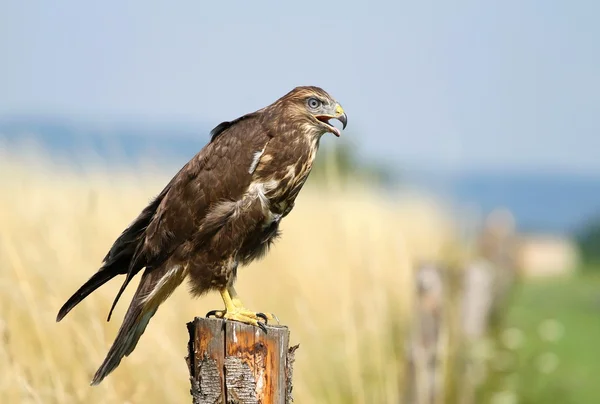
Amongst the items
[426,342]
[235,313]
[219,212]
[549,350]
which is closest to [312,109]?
[219,212]

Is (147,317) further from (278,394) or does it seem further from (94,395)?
(278,394)

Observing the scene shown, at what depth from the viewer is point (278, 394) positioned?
3.43 metres

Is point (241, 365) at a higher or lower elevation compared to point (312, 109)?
lower

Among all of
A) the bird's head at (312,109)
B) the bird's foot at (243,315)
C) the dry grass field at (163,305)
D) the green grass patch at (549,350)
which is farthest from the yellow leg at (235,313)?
the green grass patch at (549,350)

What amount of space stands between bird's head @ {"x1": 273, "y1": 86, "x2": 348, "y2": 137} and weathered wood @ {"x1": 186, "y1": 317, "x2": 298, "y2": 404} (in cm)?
102

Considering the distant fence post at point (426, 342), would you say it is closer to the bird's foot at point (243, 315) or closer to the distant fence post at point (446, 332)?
the distant fence post at point (446, 332)

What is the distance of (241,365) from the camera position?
342 centimetres

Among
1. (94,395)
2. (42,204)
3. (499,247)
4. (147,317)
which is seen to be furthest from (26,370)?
(499,247)

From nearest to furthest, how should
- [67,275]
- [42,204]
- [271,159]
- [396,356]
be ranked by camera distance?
[271,159] → [67,275] → [42,204] → [396,356]

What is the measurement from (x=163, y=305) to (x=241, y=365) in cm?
222

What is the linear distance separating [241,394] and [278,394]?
0.13 m

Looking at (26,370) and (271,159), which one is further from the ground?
(271,159)

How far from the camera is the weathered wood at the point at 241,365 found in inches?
134

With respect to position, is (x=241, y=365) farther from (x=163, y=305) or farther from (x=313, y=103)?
(x=163, y=305)
